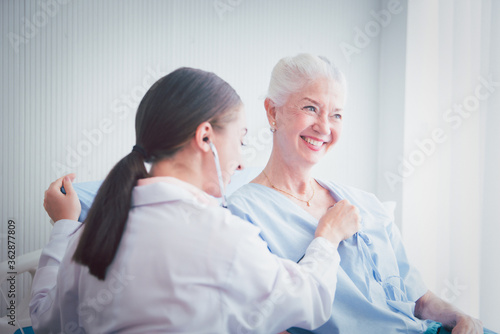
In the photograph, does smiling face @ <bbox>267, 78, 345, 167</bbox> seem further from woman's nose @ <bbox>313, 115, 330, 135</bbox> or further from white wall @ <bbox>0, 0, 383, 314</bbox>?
white wall @ <bbox>0, 0, 383, 314</bbox>

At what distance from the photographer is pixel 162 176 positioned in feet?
2.40

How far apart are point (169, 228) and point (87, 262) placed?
15cm

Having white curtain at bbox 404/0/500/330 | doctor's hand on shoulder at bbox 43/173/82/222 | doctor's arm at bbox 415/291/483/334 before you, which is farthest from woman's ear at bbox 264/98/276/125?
white curtain at bbox 404/0/500/330

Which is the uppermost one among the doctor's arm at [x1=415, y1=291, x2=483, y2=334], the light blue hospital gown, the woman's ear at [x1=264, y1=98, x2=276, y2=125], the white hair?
the white hair

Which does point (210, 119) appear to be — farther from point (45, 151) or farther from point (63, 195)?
point (45, 151)

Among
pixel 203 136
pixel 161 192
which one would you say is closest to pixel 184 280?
pixel 161 192

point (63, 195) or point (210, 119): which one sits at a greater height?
point (210, 119)

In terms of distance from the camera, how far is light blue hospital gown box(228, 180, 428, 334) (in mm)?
971

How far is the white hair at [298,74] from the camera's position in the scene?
1.12 meters

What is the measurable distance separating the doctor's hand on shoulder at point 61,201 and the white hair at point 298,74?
628mm

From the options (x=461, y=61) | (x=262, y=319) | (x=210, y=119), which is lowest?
(x=262, y=319)

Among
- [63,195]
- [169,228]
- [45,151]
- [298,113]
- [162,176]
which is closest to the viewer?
[169,228]

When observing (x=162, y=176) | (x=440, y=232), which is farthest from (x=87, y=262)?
(x=440, y=232)

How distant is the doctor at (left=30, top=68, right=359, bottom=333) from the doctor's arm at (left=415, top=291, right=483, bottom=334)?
18.8 inches
